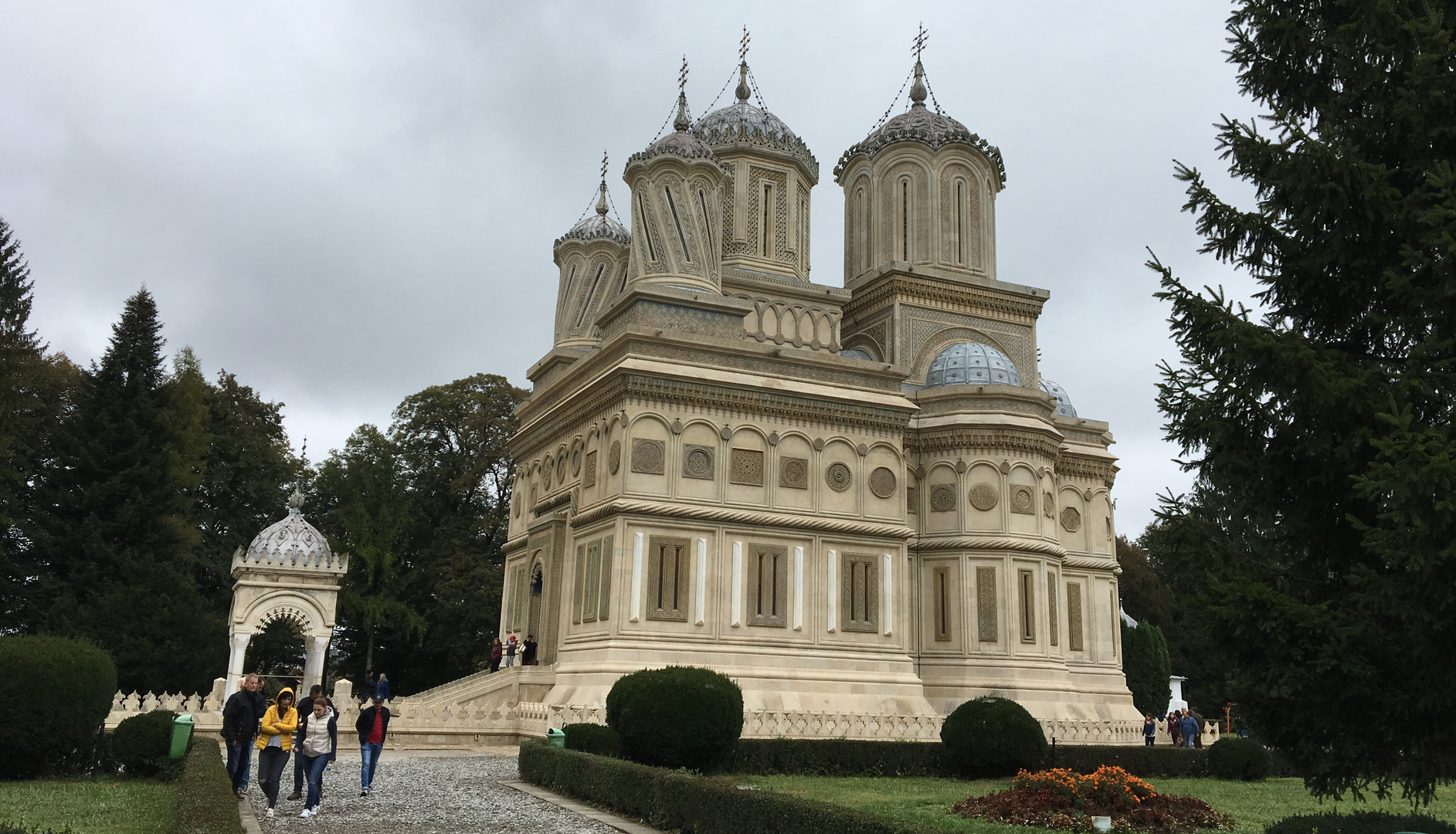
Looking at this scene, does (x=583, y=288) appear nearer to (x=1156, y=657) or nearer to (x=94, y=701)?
(x=94, y=701)

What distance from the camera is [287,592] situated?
23.1 meters

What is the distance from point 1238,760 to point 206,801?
53.2ft

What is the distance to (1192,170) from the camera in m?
8.94

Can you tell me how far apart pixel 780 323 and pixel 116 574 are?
1782cm

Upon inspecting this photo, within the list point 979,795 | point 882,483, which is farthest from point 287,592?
point 979,795

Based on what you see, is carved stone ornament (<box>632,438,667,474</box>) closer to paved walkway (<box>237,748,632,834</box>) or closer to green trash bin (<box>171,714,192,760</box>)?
paved walkway (<box>237,748,632,834</box>)

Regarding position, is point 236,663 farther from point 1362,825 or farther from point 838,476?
point 1362,825

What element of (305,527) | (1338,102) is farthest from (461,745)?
(1338,102)

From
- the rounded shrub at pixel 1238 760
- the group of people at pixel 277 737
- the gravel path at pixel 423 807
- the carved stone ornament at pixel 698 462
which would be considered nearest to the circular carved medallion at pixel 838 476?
the carved stone ornament at pixel 698 462

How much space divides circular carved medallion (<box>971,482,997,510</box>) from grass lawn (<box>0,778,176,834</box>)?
16621mm

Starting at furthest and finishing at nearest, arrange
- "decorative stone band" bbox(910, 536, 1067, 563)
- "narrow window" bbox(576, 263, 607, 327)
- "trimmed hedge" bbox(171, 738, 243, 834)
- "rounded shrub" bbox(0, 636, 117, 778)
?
"narrow window" bbox(576, 263, 607, 327)
"decorative stone band" bbox(910, 536, 1067, 563)
"rounded shrub" bbox(0, 636, 117, 778)
"trimmed hedge" bbox(171, 738, 243, 834)

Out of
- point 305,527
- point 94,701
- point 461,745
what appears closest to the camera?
point 94,701

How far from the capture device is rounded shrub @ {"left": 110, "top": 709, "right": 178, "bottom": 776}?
13141mm

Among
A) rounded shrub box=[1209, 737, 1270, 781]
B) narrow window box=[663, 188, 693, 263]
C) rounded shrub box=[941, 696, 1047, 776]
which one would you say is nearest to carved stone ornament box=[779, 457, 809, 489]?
narrow window box=[663, 188, 693, 263]
